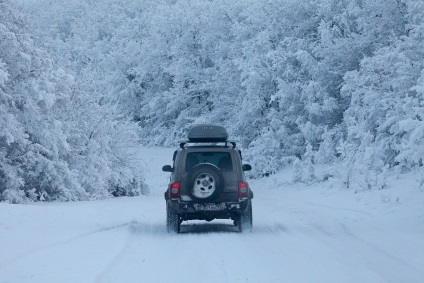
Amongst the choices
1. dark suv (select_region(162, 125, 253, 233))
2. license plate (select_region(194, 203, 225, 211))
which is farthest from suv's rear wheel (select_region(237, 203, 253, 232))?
license plate (select_region(194, 203, 225, 211))

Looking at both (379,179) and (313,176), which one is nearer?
(379,179)

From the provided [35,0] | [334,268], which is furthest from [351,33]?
[35,0]

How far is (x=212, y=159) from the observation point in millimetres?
15195

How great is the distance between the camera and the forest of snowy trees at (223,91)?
25.2 m

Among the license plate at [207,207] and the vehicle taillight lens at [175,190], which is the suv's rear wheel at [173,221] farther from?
the license plate at [207,207]

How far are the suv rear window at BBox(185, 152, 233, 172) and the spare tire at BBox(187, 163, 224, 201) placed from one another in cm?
72

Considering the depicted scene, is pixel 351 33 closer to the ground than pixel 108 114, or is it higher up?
higher up

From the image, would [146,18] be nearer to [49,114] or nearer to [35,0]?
[35,0]

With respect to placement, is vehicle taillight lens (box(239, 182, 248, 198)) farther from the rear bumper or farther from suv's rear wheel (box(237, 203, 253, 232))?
suv's rear wheel (box(237, 203, 253, 232))

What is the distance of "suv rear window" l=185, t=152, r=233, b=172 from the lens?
14984mm

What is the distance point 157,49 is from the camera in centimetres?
6241

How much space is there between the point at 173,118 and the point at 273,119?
2181cm

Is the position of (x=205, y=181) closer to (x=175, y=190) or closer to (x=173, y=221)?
(x=175, y=190)

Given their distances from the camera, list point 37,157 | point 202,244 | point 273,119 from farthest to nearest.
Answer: point 273,119
point 37,157
point 202,244
